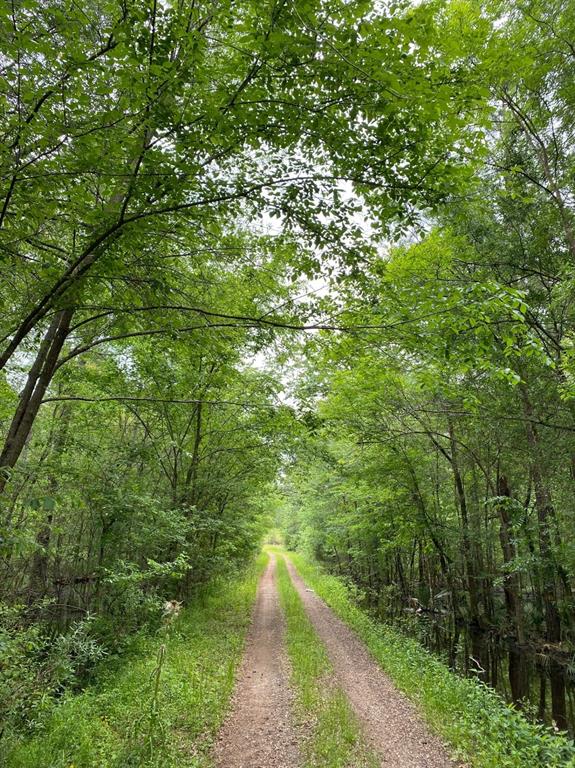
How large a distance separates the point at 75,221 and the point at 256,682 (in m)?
8.15

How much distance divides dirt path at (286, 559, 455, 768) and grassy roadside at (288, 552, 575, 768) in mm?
224

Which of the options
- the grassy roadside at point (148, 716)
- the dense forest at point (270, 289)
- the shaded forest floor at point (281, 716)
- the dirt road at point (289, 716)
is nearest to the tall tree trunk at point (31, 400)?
the dense forest at point (270, 289)

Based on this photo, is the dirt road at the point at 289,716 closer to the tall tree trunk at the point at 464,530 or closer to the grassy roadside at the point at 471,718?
the grassy roadside at the point at 471,718

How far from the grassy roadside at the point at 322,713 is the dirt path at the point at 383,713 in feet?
0.75

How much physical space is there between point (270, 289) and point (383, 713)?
695 centimetres

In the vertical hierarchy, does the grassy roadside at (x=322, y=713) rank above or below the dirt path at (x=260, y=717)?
above

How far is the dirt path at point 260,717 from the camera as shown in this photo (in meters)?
5.15

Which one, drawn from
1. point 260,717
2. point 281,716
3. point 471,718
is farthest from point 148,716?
point 471,718

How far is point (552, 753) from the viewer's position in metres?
5.04

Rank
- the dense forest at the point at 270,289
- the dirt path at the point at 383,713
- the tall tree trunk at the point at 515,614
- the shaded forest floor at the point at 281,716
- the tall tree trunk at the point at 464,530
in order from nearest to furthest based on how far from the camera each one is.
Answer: the dense forest at the point at 270,289 < the shaded forest floor at the point at 281,716 < the dirt path at the point at 383,713 < the tall tree trunk at the point at 515,614 < the tall tree trunk at the point at 464,530

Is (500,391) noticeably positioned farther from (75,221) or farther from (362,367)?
(75,221)

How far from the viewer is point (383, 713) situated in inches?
261

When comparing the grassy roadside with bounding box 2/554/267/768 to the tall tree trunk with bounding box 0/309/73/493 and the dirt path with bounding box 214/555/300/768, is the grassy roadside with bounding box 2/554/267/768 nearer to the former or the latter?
the dirt path with bounding box 214/555/300/768

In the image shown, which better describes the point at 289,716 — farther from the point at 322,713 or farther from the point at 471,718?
the point at 471,718
